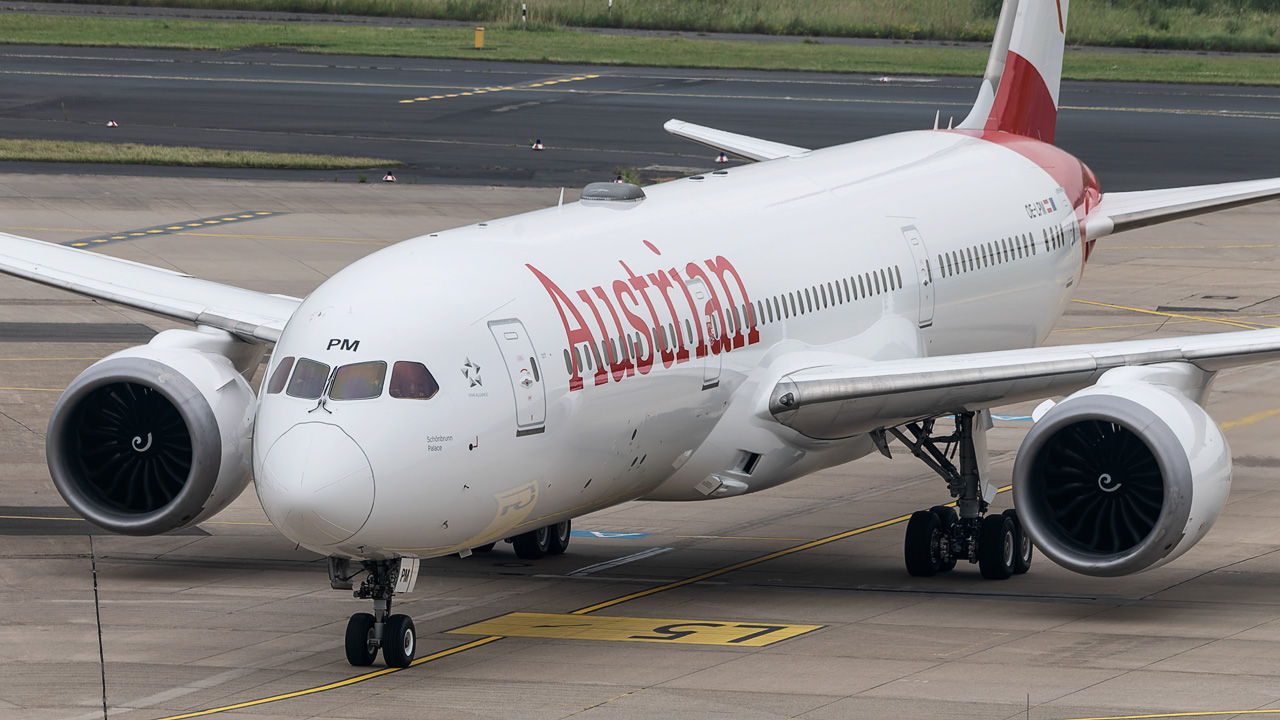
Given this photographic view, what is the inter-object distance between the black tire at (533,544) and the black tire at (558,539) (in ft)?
0.14

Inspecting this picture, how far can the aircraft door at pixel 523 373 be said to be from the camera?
18.7 meters

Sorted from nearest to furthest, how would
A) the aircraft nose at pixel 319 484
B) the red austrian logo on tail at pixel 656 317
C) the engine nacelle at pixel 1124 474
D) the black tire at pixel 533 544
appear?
the aircraft nose at pixel 319 484 → the red austrian logo on tail at pixel 656 317 → the engine nacelle at pixel 1124 474 → the black tire at pixel 533 544

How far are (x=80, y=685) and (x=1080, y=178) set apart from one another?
19.6 metres

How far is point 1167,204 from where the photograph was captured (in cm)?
3039

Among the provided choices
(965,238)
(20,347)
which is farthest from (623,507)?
(20,347)

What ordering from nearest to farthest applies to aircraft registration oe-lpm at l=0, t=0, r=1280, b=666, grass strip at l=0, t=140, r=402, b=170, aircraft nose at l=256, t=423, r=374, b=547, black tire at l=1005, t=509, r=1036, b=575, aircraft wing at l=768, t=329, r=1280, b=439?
aircraft nose at l=256, t=423, r=374, b=547, aircraft registration oe-lpm at l=0, t=0, r=1280, b=666, aircraft wing at l=768, t=329, r=1280, b=439, black tire at l=1005, t=509, r=1036, b=575, grass strip at l=0, t=140, r=402, b=170

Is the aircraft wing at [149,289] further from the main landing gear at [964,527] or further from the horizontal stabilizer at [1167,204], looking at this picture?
the horizontal stabilizer at [1167,204]

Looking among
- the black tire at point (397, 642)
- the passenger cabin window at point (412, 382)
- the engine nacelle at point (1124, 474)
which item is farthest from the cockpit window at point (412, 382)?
the engine nacelle at point (1124, 474)

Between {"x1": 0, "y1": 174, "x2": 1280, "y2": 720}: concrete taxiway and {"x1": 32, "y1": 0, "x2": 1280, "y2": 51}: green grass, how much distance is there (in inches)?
2696

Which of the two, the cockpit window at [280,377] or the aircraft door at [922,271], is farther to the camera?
the aircraft door at [922,271]

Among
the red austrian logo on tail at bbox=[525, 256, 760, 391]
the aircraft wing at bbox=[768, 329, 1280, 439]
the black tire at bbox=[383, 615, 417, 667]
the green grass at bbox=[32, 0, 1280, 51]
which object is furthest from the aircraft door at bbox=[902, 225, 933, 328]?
the green grass at bbox=[32, 0, 1280, 51]

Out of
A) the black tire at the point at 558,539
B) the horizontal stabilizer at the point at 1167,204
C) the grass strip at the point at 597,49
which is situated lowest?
the black tire at the point at 558,539

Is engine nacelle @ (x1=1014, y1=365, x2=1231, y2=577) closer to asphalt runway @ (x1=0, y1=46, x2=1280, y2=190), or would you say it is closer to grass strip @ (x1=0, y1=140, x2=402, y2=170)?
asphalt runway @ (x1=0, y1=46, x2=1280, y2=190)

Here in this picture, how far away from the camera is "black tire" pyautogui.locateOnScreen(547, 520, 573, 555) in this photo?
2512cm
